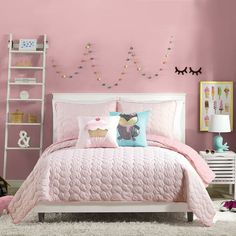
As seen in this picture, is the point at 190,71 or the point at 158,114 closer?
the point at 158,114

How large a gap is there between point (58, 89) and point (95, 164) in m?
2.11

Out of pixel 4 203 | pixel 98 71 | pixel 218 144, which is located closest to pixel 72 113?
pixel 98 71

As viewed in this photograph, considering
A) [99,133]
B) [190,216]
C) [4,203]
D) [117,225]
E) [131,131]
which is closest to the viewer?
[117,225]

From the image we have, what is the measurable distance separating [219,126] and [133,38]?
1460 mm

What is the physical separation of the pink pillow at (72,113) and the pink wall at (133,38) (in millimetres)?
403

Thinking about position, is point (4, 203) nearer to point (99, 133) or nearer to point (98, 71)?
point (99, 133)

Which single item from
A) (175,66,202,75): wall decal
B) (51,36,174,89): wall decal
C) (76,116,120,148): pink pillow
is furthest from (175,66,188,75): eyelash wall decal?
(76,116,120,148): pink pillow

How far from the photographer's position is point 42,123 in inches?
216

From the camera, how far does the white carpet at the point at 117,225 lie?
11.1ft

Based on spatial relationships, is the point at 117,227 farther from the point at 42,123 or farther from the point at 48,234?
the point at 42,123

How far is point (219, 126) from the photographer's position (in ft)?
→ 16.7

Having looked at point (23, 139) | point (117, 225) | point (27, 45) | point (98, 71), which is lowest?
point (117, 225)

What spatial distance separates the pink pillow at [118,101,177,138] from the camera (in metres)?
5.10

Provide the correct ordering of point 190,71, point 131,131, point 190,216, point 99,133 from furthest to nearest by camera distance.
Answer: point 190,71 < point 131,131 < point 99,133 < point 190,216
